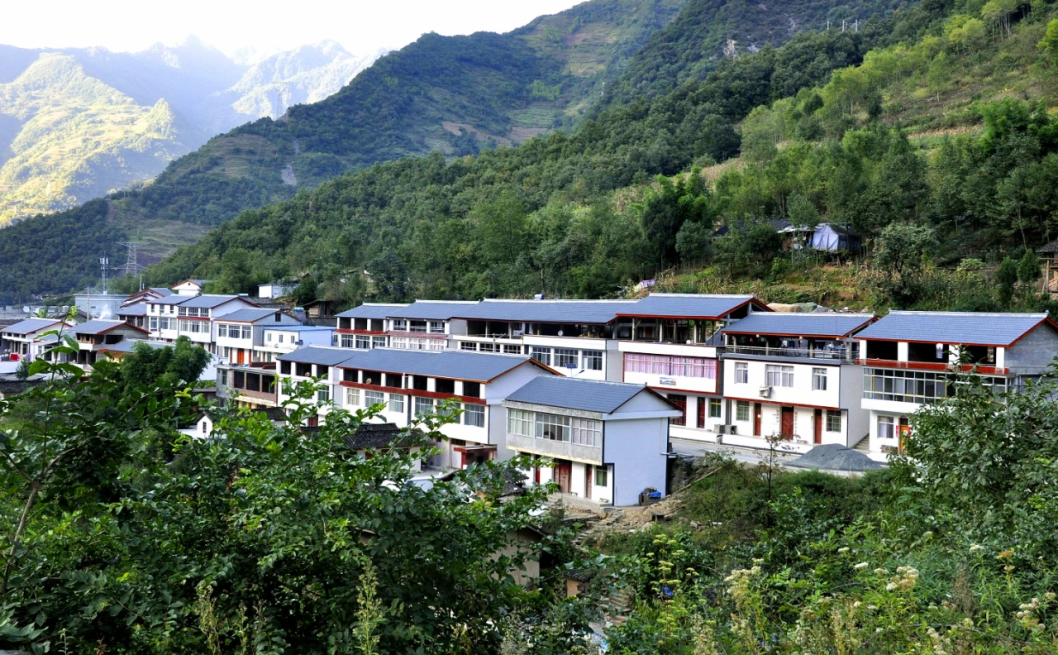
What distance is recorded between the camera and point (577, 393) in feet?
71.3

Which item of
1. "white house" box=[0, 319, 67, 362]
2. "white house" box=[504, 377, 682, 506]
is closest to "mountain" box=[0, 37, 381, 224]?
"white house" box=[0, 319, 67, 362]

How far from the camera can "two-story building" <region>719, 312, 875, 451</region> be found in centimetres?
2231

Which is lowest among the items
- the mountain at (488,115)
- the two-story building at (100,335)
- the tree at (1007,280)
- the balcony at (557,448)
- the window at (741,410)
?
the balcony at (557,448)

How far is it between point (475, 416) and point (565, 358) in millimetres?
5990

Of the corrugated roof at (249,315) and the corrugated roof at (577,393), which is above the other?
the corrugated roof at (249,315)

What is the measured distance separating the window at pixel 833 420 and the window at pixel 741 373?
2.44 meters

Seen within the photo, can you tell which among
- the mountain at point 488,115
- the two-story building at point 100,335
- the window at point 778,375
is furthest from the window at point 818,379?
the two-story building at point 100,335

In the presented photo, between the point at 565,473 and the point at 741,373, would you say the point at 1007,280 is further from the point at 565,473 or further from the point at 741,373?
the point at 565,473

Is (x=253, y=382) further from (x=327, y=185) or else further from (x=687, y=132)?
(x=327, y=185)

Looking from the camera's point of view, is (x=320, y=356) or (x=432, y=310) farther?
(x=432, y=310)

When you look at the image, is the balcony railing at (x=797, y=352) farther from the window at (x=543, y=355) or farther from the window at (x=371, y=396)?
the window at (x=371, y=396)

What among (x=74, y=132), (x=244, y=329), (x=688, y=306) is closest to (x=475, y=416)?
(x=688, y=306)

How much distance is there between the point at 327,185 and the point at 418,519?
226ft

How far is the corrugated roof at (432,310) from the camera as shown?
3322 cm
